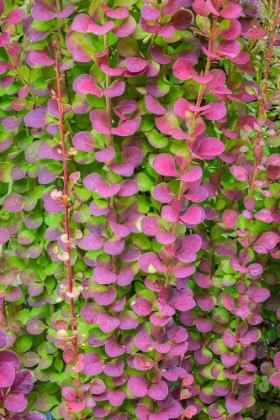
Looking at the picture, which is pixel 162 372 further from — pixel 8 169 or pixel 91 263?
pixel 8 169

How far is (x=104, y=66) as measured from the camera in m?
0.83

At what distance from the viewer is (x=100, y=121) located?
0.86 metres

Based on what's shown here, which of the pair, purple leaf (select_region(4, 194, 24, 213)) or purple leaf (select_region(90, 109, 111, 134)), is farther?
purple leaf (select_region(4, 194, 24, 213))

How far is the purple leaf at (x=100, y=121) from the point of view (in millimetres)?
852

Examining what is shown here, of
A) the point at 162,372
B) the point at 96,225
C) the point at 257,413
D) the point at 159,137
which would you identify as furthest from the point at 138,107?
the point at 257,413

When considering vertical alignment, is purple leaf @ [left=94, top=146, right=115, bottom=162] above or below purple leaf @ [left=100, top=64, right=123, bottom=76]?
below

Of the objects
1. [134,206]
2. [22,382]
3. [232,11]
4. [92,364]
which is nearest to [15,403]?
[22,382]

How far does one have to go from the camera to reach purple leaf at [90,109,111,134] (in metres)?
0.85

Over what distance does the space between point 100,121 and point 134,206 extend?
16 centimetres

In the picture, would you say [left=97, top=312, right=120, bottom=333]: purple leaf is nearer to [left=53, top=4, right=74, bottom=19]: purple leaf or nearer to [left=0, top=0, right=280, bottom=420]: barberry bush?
[left=0, top=0, right=280, bottom=420]: barberry bush

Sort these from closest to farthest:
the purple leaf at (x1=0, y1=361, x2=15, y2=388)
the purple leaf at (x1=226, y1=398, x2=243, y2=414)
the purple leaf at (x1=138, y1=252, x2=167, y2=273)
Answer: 1. the purple leaf at (x1=0, y1=361, x2=15, y2=388)
2. the purple leaf at (x1=138, y1=252, x2=167, y2=273)
3. the purple leaf at (x1=226, y1=398, x2=243, y2=414)

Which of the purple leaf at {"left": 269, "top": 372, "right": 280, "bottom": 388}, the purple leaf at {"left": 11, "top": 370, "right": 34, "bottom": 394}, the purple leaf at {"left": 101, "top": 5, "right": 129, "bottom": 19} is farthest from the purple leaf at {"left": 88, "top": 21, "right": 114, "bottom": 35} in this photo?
the purple leaf at {"left": 269, "top": 372, "right": 280, "bottom": 388}

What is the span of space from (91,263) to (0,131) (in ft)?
1.01

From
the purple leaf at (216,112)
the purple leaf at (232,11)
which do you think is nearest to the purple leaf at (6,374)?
the purple leaf at (216,112)
